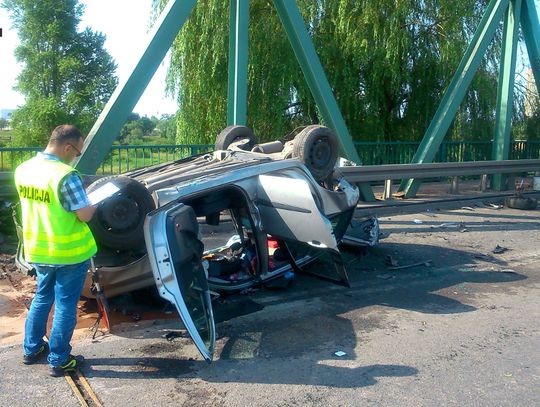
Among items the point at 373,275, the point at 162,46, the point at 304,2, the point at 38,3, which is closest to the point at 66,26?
the point at 38,3

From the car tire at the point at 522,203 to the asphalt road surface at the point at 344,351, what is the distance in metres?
5.33

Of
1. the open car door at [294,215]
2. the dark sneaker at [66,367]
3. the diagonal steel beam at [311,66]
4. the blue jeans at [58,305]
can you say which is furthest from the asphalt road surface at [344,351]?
the diagonal steel beam at [311,66]

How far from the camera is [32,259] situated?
3.90m

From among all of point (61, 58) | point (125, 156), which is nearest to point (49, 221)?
point (125, 156)

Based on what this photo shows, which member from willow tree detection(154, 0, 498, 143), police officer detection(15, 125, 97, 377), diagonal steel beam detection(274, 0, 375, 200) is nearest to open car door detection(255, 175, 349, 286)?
police officer detection(15, 125, 97, 377)

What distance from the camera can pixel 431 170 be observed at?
12.0m

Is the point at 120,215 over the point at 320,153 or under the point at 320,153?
under

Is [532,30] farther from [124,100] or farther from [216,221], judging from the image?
[216,221]

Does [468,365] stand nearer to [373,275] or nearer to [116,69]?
[373,275]

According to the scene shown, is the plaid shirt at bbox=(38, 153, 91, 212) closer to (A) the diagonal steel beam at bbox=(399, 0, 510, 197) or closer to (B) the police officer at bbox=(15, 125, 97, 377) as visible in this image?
(B) the police officer at bbox=(15, 125, 97, 377)

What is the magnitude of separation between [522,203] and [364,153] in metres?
3.76

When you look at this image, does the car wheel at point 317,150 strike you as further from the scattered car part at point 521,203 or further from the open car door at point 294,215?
the scattered car part at point 521,203

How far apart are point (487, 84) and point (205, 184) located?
42.7 ft

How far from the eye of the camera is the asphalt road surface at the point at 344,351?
12.0ft
